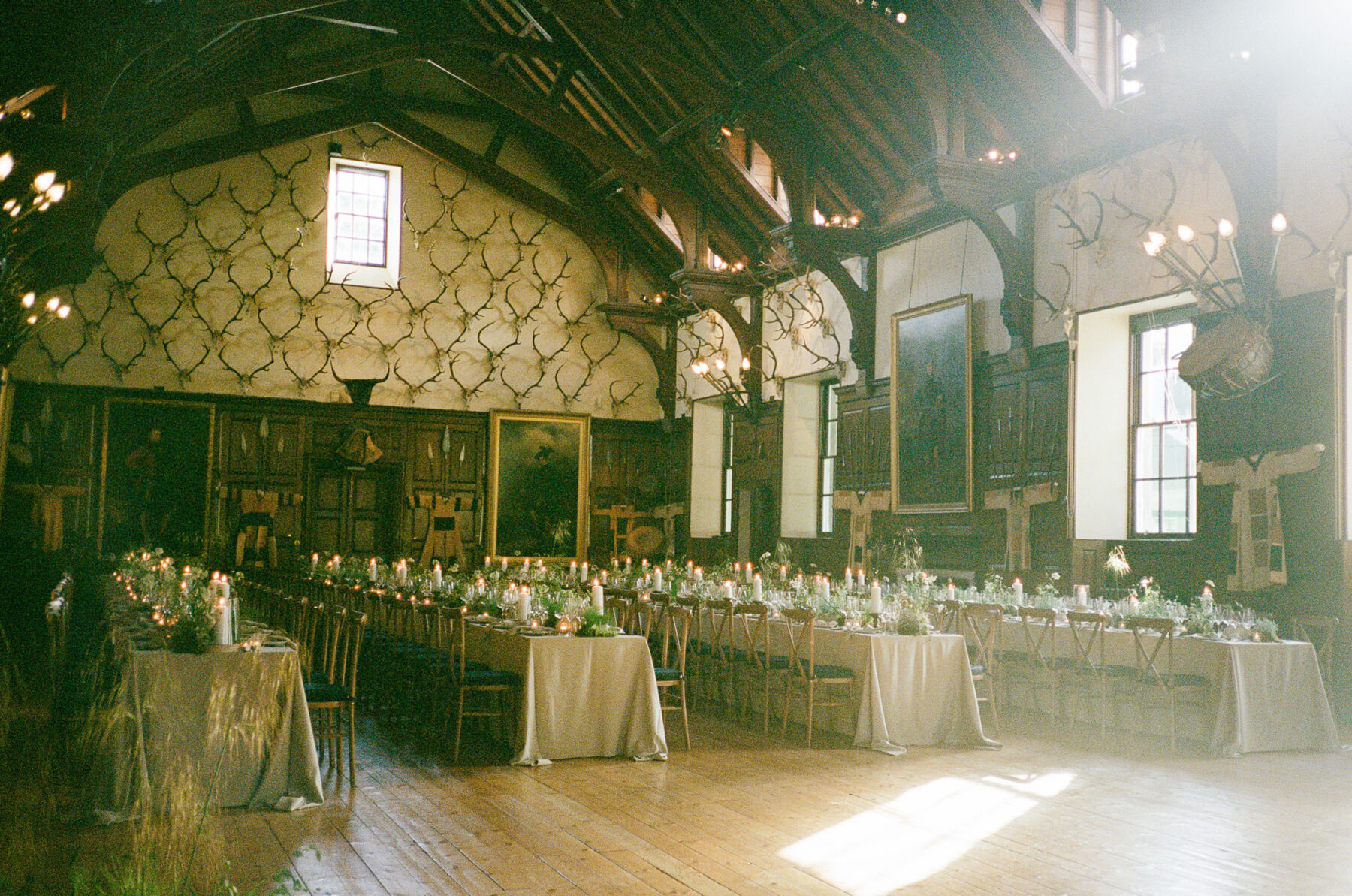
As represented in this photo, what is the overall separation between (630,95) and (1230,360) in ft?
27.7

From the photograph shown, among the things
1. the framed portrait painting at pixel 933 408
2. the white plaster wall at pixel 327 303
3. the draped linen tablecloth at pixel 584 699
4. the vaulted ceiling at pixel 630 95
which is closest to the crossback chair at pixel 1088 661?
the draped linen tablecloth at pixel 584 699

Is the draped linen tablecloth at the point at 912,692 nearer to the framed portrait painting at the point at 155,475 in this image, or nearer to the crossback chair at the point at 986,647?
the crossback chair at the point at 986,647

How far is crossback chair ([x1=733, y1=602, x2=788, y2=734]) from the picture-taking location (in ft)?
24.2

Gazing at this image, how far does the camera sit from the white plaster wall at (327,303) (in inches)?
561

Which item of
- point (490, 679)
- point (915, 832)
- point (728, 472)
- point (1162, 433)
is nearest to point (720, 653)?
point (490, 679)

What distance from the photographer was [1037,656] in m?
7.54

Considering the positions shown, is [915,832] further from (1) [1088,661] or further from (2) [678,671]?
(1) [1088,661]

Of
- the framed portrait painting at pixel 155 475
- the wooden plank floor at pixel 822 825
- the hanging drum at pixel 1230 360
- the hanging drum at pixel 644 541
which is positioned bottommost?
the wooden plank floor at pixel 822 825

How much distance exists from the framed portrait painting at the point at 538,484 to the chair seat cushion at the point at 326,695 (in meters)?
9.99

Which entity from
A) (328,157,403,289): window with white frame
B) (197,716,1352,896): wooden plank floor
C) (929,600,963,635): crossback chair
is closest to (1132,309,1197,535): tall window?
(929,600,963,635): crossback chair

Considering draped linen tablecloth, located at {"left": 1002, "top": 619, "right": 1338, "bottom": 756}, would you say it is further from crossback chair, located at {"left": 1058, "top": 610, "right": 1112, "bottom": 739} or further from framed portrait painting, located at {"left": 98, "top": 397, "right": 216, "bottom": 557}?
framed portrait painting, located at {"left": 98, "top": 397, "right": 216, "bottom": 557}

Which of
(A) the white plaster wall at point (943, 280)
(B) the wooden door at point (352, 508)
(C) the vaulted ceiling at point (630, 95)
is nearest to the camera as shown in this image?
(C) the vaulted ceiling at point (630, 95)

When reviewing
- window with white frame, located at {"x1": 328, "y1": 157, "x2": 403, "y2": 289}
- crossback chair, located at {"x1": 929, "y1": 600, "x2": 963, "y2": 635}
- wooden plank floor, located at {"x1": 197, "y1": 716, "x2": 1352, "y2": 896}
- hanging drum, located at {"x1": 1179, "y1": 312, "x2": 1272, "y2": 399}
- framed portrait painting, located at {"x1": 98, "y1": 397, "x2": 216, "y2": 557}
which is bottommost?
wooden plank floor, located at {"x1": 197, "y1": 716, "x2": 1352, "y2": 896}

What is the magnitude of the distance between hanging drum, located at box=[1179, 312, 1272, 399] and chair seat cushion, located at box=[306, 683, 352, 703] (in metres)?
5.95
